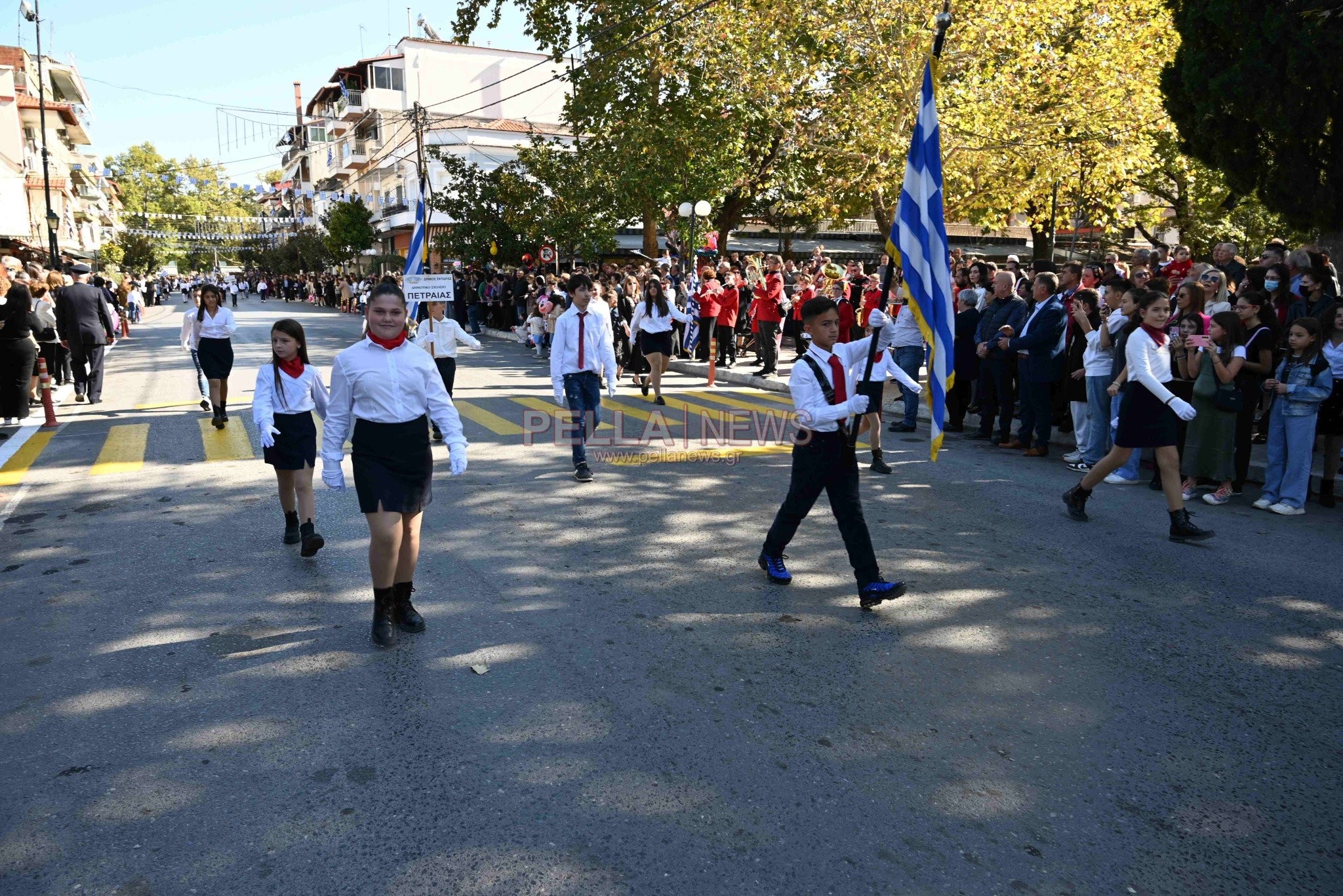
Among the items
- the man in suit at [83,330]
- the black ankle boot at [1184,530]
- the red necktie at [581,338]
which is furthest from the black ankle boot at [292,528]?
the man in suit at [83,330]

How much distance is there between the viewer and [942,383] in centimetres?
562

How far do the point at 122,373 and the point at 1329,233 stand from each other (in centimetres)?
1998

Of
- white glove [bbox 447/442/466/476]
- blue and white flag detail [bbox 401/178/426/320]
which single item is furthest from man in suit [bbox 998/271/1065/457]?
white glove [bbox 447/442/466/476]

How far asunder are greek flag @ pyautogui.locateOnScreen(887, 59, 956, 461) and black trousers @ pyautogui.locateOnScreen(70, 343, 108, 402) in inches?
497

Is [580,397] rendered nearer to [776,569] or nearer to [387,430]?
[776,569]

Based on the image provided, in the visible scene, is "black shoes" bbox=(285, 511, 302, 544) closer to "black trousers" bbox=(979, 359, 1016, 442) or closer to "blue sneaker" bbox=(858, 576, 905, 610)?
"blue sneaker" bbox=(858, 576, 905, 610)

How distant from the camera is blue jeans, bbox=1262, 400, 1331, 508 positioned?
7.89 meters

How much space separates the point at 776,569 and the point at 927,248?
6.92 ft

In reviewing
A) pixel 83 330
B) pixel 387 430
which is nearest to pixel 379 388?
pixel 387 430

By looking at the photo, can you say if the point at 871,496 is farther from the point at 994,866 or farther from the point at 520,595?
the point at 994,866

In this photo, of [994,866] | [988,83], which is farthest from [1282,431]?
[988,83]

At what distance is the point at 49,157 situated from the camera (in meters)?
49.7

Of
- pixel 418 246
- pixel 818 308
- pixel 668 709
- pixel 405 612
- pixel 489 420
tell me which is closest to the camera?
pixel 668 709

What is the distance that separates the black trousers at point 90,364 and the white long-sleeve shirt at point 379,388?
1108 centimetres
